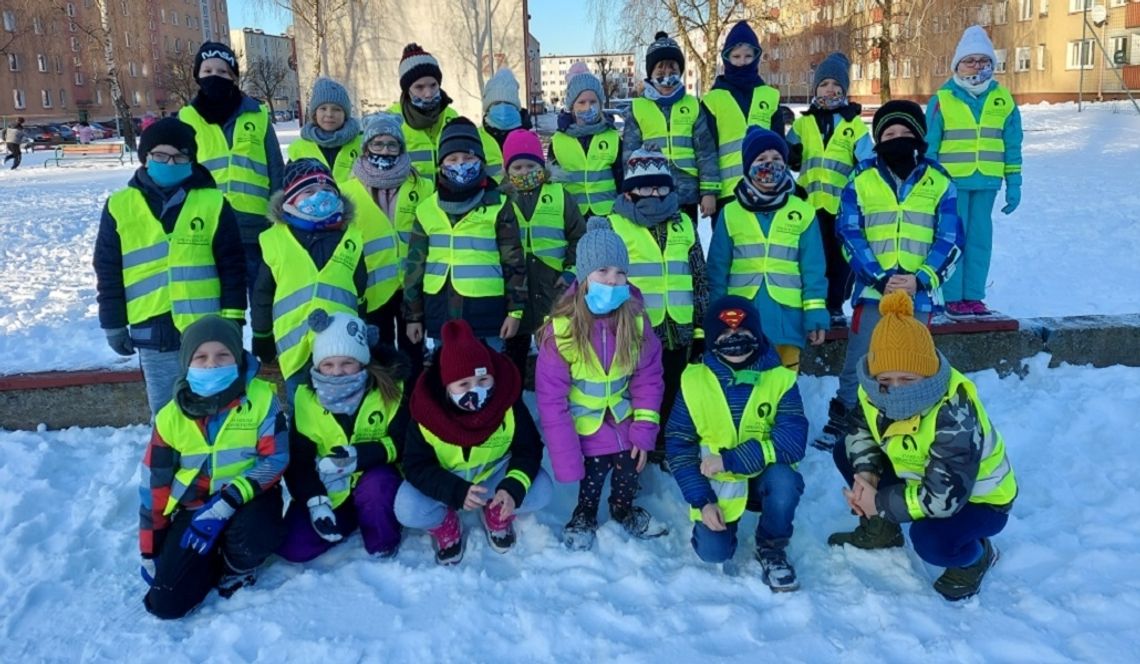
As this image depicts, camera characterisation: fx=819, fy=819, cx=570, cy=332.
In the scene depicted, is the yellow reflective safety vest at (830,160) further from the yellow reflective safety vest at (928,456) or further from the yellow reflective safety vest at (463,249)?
the yellow reflective safety vest at (928,456)

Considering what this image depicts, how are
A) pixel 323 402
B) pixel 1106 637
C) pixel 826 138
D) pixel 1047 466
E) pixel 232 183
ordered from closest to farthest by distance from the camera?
pixel 1106 637, pixel 323 402, pixel 1047 466, pixel 232 183, pixel 826 138

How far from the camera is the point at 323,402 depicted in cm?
348

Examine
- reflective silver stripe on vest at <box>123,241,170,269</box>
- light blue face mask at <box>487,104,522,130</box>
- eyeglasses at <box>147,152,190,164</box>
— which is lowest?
reflective silver stripe on vest at <box>123,241,170,269</box>

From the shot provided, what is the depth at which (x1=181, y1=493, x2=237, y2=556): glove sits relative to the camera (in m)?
3.16

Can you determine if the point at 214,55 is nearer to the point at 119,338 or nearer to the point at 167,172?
the point at 167,172

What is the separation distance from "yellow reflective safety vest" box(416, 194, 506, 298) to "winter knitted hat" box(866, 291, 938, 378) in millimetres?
1876

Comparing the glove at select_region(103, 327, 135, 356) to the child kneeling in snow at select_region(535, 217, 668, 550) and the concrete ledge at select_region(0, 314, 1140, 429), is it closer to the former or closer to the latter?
the concrete ledge at select_region(0, 314, 1140, 429)

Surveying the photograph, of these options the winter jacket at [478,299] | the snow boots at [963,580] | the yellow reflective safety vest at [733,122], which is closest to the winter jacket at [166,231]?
the winter jacket at [478,299]

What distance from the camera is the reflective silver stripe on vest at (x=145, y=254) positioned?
3748 millimetres

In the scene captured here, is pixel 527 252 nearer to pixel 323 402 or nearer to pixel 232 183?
pixel 323 402

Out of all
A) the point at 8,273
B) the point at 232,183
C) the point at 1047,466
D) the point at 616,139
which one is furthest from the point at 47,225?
the point at 1047,466

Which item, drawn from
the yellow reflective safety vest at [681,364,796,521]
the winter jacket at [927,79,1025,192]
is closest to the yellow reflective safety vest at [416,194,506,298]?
the yellow reflective safety vest at [681,364,796,521]

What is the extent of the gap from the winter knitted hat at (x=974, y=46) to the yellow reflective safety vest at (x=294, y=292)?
4095 millimetres

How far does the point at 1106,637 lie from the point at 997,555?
0.49 metres
